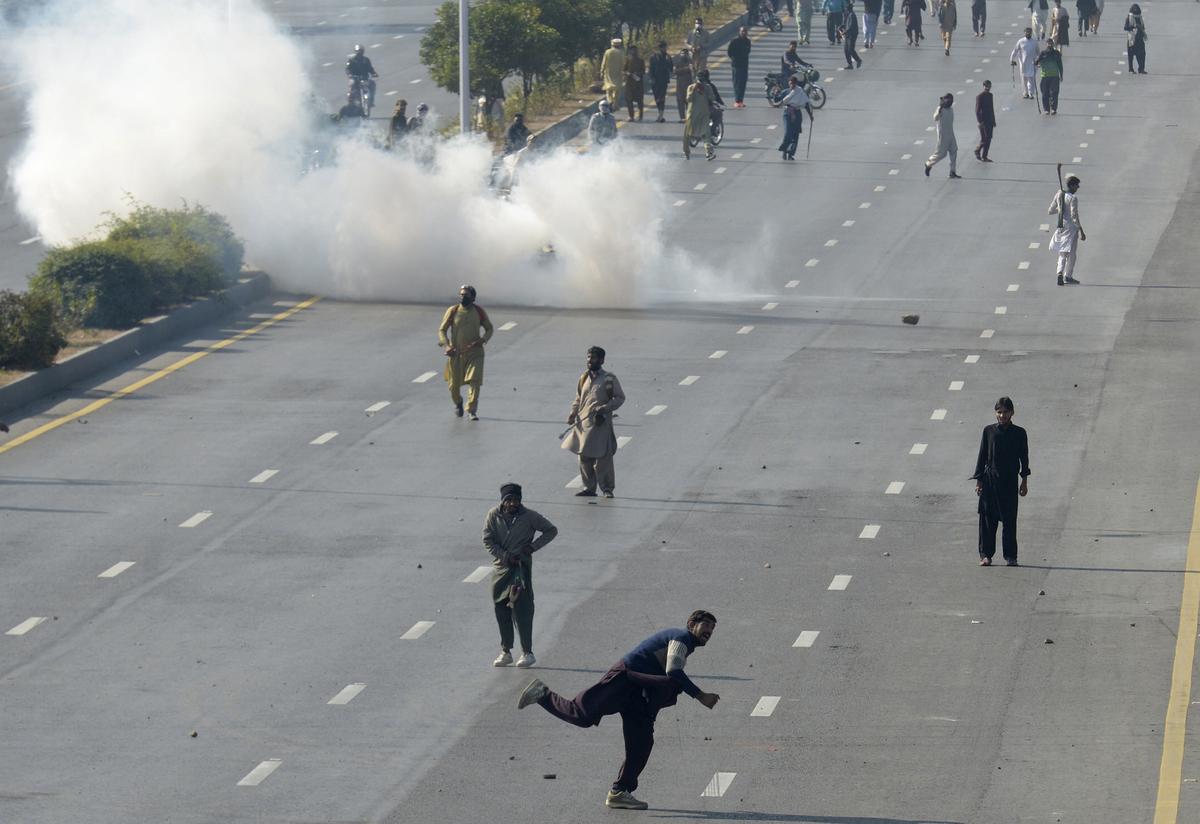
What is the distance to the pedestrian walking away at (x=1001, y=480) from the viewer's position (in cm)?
1789

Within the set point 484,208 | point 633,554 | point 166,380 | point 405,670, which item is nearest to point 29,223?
point 484,208

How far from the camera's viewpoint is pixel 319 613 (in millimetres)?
16609

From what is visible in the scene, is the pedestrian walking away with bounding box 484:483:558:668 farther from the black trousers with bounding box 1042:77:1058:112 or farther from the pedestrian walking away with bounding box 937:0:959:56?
the pedestrian walking away with bounding box 937:0:959:56

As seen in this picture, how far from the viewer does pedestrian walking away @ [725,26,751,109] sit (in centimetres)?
4703

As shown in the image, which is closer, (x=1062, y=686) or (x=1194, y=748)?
(x=1194, y=748)

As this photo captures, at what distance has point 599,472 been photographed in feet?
66.5

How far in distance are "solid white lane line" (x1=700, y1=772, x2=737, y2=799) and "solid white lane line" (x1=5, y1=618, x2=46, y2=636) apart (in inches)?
219

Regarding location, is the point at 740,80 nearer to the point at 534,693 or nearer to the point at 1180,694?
the point at 1180,694

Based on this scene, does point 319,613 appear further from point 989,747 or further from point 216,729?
point 989,747

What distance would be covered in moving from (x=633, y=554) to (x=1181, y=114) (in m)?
31.9

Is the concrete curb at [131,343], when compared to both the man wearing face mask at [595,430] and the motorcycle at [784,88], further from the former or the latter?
the motorcycle at [784,88]

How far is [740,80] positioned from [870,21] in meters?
8.96

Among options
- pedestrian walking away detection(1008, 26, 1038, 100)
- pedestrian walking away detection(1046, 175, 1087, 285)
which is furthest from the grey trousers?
pedestrian walking away detection(1008, 26, 1038, 100)

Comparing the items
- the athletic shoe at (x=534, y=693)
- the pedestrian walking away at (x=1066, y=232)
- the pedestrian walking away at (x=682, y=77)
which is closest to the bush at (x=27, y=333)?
the pedestrian walking away at (x=1066, y=232)
